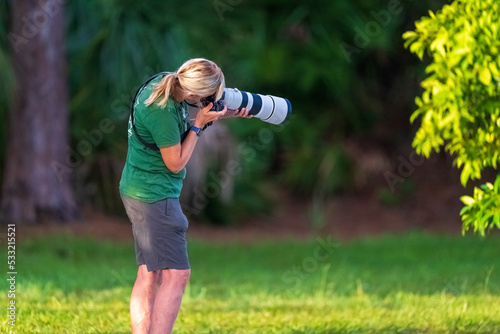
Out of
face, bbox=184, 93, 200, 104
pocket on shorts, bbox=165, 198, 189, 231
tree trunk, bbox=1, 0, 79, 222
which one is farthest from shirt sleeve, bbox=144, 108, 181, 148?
tree trunk, bbox=1, 0, 79, 222

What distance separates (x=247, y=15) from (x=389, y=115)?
4020 millimetres

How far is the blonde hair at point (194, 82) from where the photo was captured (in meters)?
4.54

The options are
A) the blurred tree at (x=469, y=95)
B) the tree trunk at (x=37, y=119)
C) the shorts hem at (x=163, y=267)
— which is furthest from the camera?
the tree trunk at (x=37, y=119)

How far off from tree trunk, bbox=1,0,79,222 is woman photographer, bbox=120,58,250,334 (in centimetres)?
790

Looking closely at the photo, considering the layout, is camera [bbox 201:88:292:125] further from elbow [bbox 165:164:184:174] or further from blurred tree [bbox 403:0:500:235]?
blurred tree [bbox 403:0:500:235]

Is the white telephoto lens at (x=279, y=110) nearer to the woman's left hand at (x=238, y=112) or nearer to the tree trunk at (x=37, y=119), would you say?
the woman's left hand at (x=238, y=112)

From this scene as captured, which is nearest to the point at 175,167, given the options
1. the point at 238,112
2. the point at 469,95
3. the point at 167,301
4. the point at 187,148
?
the point at 187,148

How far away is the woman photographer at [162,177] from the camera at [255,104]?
0.19ft

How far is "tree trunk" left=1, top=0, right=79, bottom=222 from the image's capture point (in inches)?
480

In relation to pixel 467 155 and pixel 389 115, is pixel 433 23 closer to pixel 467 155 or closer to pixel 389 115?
pixel 467 155

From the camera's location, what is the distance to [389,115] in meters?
19.3

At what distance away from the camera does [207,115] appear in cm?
467

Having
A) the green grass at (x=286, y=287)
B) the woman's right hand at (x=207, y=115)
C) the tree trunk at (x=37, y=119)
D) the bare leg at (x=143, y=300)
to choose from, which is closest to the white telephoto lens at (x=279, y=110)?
the woman's right hand at (x=207, y=115)

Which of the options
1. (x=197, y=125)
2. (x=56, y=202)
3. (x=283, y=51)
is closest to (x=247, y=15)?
(x=283, y=51)
